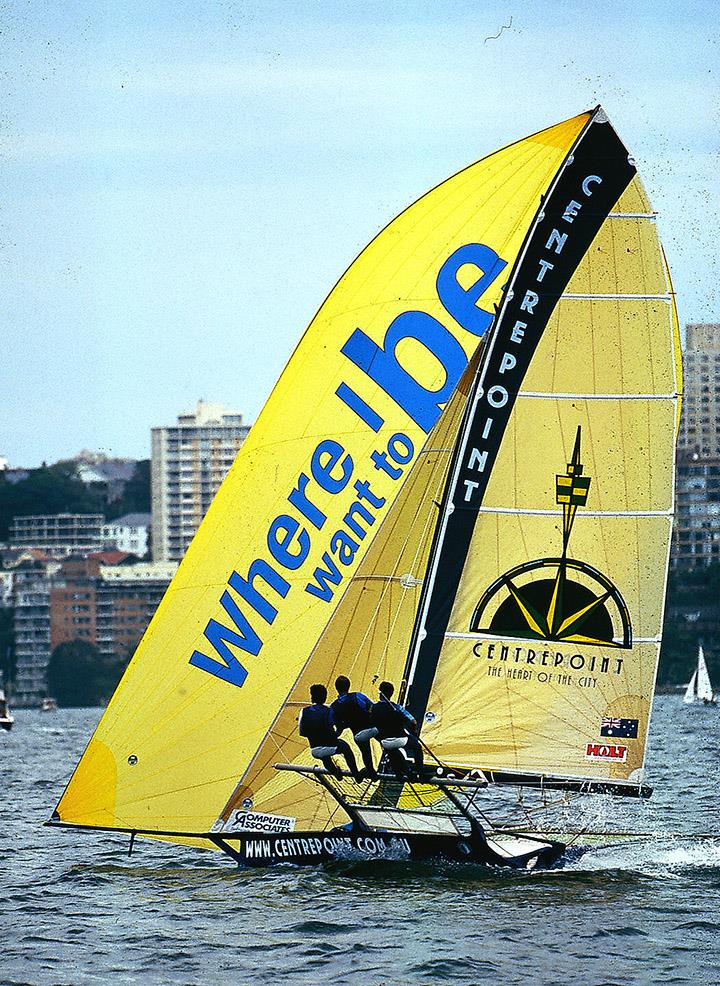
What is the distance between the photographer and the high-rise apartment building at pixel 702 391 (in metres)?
40.3

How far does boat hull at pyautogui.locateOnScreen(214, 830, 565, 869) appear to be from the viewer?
40.9ft

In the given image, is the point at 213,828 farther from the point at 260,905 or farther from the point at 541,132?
the point at 541,132

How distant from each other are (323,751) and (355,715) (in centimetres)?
33

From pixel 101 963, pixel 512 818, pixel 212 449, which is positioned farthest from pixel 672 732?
pixel 212 449

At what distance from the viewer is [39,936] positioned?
1152cm

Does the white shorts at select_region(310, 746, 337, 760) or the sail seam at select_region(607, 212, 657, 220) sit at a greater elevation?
the sail seam at select_region(607, 212, 657, 220)

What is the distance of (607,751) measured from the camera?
12789mm

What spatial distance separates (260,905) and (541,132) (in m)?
6.01

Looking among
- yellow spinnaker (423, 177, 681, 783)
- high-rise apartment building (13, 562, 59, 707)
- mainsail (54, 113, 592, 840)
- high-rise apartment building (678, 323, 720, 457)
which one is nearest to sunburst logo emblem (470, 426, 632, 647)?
yellow spinnaker (423, 177, 681, 783)

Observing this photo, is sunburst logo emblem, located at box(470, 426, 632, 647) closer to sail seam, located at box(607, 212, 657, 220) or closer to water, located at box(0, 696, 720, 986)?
→ sail seam, located at box(607, 212, 657, 220)

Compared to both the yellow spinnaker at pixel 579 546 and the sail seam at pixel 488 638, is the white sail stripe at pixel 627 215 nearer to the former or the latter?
the yellow spinnaker at pixel 579 546

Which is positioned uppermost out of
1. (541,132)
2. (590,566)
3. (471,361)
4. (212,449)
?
(212,449)

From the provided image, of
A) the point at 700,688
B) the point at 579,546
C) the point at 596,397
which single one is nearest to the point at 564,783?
the point at 579,546

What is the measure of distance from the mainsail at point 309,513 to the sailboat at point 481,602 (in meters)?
0.02
